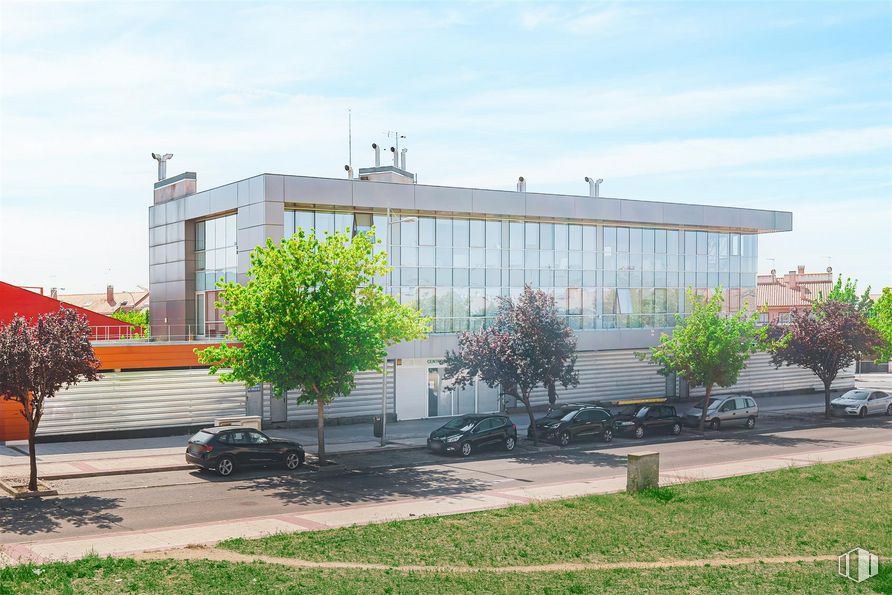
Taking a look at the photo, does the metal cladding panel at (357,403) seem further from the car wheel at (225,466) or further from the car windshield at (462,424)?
the car wheel at (225,466)

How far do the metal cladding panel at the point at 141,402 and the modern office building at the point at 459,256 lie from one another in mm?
2662

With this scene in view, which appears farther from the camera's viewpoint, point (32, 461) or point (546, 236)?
point (546, 236)

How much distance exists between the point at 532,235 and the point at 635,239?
722cm

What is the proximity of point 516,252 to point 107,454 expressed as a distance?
22.2 metres

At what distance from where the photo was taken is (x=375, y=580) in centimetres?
1478

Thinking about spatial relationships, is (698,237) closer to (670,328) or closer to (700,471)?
(670,328)

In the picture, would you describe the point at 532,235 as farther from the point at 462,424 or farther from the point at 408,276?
the point at 462,424

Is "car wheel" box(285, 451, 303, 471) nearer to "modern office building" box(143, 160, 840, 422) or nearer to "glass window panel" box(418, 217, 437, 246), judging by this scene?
"modern office building" box(143, 160, 840, 422)

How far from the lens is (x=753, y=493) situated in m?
23.4

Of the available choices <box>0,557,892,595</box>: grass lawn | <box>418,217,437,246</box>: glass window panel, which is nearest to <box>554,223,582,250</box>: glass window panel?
<box>418,217,437,246</box>: glass window panel

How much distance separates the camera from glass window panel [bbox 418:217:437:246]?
42.1 metres

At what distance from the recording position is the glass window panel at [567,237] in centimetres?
4634

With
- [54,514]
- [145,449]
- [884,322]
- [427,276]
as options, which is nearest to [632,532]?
[54,514]

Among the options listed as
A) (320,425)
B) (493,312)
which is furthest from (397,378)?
(320,425)
